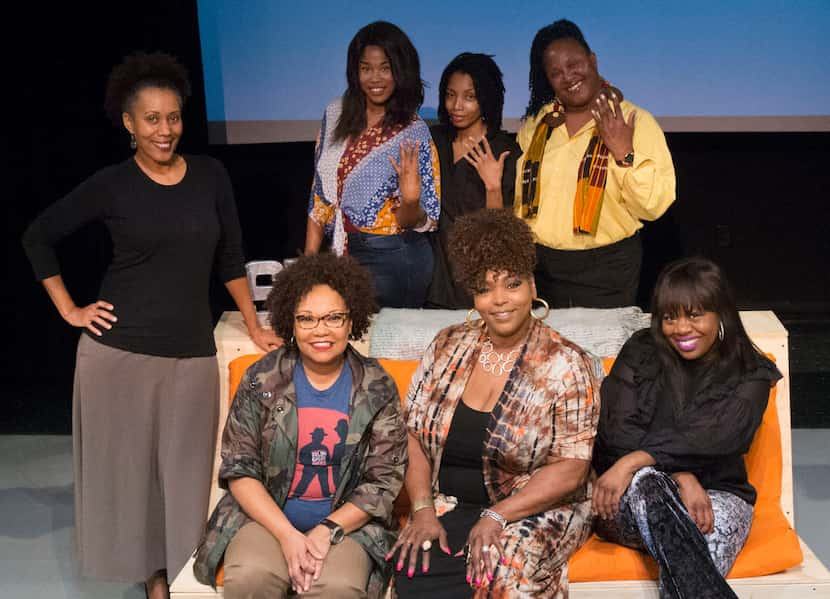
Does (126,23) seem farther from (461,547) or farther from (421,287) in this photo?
(461,547)

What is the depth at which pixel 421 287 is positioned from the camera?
3.93 metres

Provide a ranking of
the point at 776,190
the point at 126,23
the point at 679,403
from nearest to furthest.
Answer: the point at 679,403 → the point at 126,23 → the point at 776,190

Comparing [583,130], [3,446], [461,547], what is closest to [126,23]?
[3,446]

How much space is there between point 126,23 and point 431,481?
10.1 ft

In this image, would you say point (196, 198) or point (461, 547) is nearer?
point (461, 547)

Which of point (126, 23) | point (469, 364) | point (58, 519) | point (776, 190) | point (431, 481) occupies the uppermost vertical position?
point (126, 23)

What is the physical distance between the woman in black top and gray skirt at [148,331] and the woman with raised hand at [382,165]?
0.48m

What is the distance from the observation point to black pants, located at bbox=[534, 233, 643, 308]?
12.6 feet

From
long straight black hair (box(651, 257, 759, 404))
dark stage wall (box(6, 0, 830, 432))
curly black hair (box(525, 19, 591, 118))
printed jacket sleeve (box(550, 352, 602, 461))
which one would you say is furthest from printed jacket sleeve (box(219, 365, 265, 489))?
dark stage wall (box(6, 0, 830, 432))

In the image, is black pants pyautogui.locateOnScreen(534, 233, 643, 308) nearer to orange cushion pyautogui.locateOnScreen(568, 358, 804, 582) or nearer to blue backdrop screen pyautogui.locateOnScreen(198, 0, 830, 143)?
orange cushion pyautogui.locateOnScreen(568, 358, 804, 582)

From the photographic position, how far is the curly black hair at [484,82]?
3.82 meters

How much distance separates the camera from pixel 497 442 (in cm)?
301

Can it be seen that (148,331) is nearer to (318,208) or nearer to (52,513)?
(318,208)

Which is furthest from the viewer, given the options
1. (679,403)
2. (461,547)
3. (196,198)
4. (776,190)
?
(776,190)
